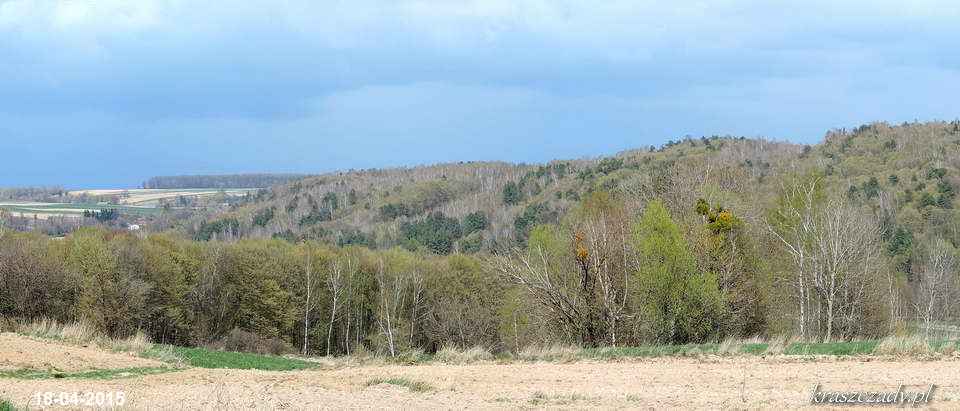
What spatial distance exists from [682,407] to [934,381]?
6346 mm

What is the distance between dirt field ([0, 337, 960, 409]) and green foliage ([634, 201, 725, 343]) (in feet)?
34.3

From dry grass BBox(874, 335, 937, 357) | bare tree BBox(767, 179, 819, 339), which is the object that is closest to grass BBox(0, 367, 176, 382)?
dry grass BBox(874, 335, 937, 357)

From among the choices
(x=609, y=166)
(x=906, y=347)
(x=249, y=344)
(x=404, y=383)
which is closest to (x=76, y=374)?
(x=404, y=383)

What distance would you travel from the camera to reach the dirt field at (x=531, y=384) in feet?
61.6

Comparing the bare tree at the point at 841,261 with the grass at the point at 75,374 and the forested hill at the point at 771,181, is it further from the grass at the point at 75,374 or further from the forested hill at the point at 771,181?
the forested hill at the point at 771,181

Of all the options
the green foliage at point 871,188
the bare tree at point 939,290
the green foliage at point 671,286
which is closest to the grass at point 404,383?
the green foliage at point 671,286

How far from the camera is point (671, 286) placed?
37.1 metres

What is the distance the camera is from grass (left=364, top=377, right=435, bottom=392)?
70.8ft

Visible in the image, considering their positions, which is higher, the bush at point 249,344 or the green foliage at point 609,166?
the green foliage at point 609,166

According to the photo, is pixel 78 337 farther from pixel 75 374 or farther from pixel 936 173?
pixel 936 173

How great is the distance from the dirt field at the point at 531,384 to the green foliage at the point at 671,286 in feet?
34.3

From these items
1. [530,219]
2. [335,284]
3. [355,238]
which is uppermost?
[530,219]

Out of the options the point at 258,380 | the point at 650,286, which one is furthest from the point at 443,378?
the point at 650,286

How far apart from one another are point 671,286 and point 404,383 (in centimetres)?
1781
